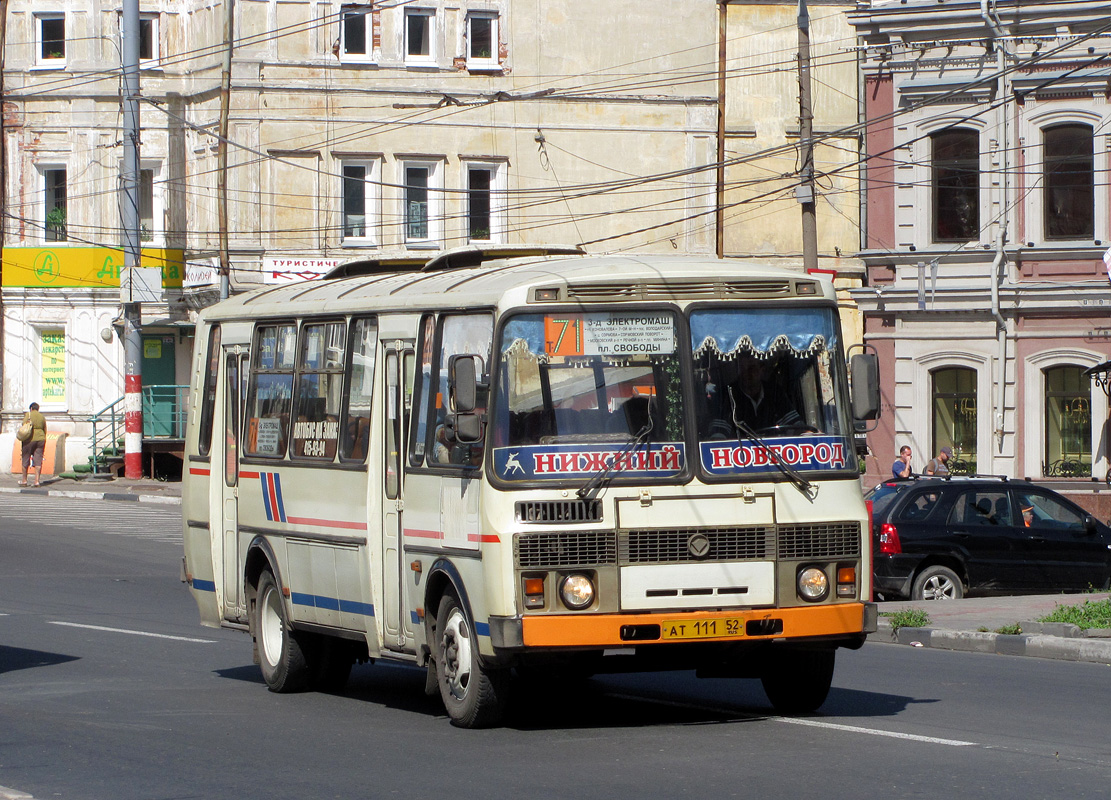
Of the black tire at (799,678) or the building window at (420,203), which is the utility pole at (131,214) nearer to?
the building window at (420,203)

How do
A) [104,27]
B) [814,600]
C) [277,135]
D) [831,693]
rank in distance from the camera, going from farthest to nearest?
[104,27]
[277,135]
[831,693]
[814,600]

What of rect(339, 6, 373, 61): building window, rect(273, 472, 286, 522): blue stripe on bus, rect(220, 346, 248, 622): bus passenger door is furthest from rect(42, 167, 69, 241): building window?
rect(273, 472, 286, 522): blue stripe on bus

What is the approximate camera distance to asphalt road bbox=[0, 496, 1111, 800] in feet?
28.3

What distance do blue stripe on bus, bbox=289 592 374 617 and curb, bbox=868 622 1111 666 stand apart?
5.85 meters

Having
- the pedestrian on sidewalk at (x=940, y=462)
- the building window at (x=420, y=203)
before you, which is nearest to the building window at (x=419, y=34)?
the building window at (x=420, y=203)

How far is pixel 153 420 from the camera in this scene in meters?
43.0

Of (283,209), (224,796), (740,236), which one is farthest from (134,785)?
(740,236)

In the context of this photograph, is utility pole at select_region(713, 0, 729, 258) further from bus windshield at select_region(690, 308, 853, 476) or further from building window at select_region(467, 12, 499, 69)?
bus windshield at select_region(690, 308, 853, 476)

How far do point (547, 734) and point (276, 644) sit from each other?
330 cm

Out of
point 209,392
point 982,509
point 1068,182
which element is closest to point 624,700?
point 209,392

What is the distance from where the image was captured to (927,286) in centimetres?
3216

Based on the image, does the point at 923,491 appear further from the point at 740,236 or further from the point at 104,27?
the point at 104,27

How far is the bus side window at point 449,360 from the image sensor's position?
1018 centimetres

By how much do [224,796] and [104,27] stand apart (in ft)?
129
